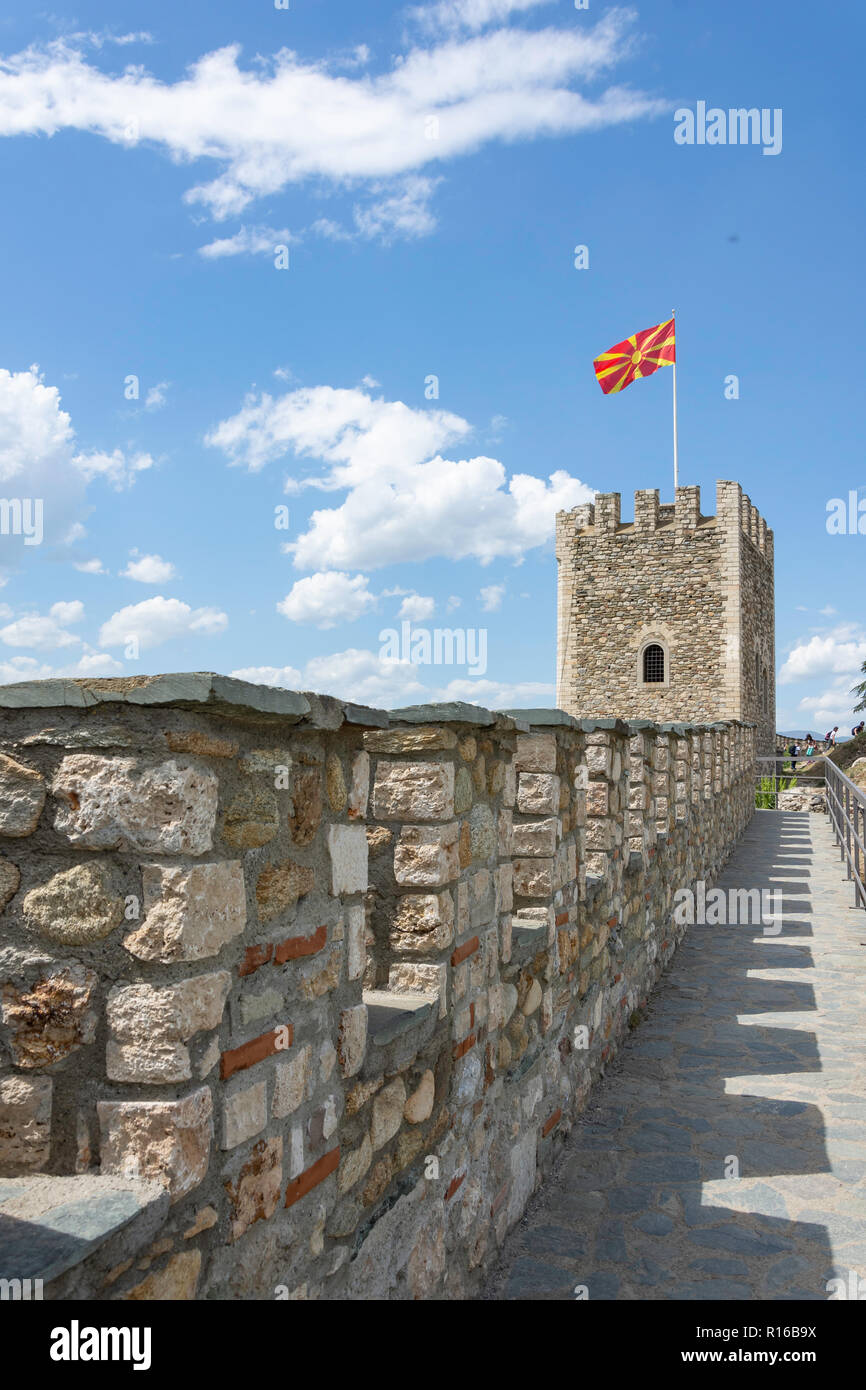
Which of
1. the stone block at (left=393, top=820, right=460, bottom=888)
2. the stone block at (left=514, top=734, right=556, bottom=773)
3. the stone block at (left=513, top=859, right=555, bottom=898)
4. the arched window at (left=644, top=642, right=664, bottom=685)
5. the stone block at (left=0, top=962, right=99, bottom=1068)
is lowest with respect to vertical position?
the stone block at (left=513, top=859, right=555, bottom=898)

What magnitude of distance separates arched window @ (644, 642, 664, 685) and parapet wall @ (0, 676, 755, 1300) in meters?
20.8

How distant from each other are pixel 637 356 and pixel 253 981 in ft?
65.9

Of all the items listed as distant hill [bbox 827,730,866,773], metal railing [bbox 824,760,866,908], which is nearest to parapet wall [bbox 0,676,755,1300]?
metal railing [bbox 824,760,866,908]

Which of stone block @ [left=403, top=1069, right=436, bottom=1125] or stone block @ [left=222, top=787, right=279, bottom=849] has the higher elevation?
stone block @ [left=222, top=787, right=279, bottom=849]

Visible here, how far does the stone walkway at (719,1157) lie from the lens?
287 cm

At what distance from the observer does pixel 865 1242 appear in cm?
302

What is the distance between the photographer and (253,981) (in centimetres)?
159

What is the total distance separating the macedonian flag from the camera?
1955cm

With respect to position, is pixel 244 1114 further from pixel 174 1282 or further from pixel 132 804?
pixel 132 804

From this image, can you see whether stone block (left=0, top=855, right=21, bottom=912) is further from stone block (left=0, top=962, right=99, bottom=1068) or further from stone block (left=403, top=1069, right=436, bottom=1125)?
stone block (left=403, top=1069, right=436, bottom=1125)

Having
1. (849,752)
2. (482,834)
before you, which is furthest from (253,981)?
(849,752)

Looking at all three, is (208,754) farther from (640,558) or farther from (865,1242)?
(640,558)

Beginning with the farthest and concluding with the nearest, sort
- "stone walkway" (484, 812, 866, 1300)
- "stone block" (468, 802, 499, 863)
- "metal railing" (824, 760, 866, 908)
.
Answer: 1. "metal railing" (824, 760, 866, 908)
2. "stone walkway" (484, 812, 866, 1300)
3. "stone block" (468, 802, 499, 863)
